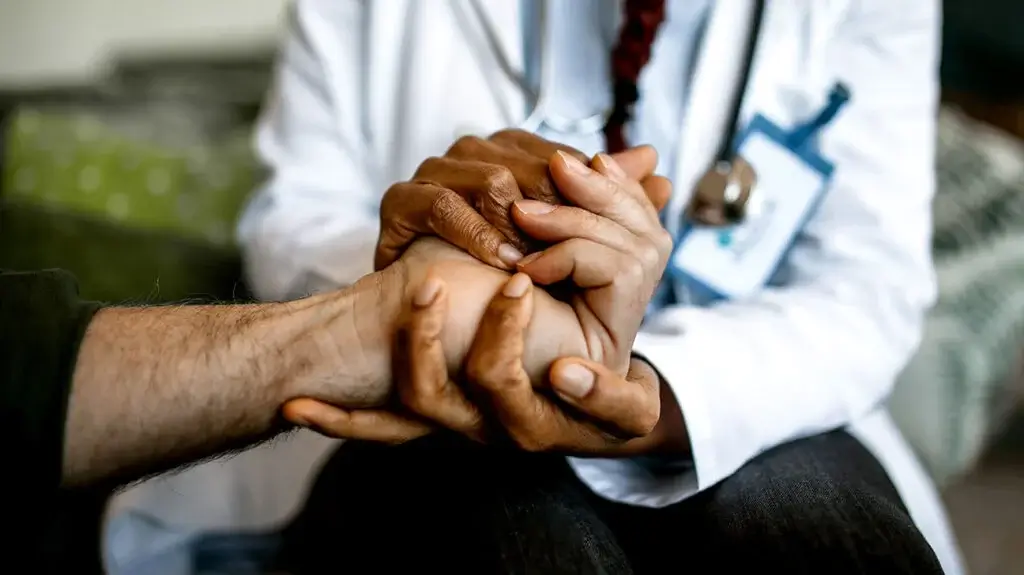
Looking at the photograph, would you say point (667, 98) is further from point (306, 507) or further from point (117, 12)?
point (117, 12)

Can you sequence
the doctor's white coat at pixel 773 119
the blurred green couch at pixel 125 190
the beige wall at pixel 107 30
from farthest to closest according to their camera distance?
the beige wall at pixel 107 30 < the blurred green couch at pixel 125 190 < the doctor's white coat at pixel 773 119

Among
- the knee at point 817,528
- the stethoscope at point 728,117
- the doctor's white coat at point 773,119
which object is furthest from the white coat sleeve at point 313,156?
the knee at point 817,528

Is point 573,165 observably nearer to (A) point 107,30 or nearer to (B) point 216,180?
(B) point 216,180

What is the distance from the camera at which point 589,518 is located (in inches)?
20.9

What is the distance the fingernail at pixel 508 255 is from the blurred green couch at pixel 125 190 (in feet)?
1.01

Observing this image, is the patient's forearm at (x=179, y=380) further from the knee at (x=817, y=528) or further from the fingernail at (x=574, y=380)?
the knee at (x=817, y=528)

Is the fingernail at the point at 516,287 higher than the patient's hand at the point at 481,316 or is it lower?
higher

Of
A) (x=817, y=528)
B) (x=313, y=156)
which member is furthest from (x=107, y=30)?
A: (x=817, y=528)

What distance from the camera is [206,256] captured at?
88 centimetres

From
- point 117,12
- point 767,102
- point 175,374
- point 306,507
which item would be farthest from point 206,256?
point 117,12

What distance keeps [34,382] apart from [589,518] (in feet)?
1.03

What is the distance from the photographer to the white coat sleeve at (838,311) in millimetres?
571

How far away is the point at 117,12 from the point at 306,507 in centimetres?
134

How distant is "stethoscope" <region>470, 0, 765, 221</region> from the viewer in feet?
2.21
